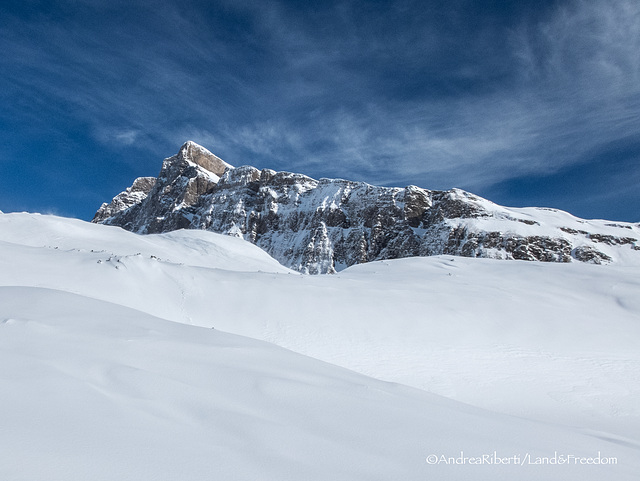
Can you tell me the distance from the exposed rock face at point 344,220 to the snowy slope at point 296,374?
7807 centimetres

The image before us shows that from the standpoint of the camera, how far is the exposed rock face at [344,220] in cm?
8456

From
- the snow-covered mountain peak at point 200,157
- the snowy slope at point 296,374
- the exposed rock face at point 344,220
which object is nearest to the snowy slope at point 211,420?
the snowy slope at point 296,374

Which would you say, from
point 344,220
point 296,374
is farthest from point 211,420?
point 344,220

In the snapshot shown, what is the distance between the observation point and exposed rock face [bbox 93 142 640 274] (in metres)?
84.6

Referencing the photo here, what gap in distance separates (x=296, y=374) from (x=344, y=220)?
368 ft

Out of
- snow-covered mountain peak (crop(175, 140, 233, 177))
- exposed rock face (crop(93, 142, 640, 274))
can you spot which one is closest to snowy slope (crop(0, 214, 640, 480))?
exposed rock face (crop(93, 142, 640, 274))

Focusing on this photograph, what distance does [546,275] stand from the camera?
1553 centimetres

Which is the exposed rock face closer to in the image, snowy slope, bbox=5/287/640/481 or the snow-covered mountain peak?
the snow-covered mountain peak

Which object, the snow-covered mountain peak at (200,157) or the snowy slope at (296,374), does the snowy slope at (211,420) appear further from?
the snow-covered mountain peak at (200,157)

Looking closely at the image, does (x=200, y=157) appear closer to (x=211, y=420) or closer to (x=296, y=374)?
(x=296, y=374)

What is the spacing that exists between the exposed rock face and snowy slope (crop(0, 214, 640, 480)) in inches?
3074

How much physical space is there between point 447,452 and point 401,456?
456mm

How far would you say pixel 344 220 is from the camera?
115750 mm

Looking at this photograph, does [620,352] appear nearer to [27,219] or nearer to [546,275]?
[546,275]
